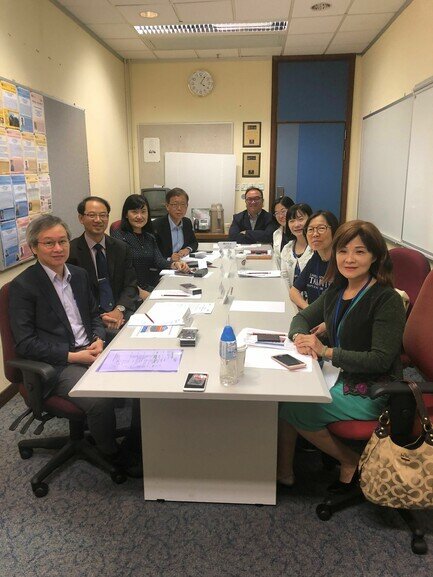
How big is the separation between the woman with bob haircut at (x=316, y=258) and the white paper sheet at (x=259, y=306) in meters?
0.16

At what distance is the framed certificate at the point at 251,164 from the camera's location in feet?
18.6

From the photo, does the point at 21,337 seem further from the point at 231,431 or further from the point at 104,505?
the point at 231,431

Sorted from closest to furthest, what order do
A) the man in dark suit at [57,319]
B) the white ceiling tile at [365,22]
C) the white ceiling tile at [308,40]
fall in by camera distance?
the man in dark suit at [57,319] < the white ceiling tile at [365,22] < the white ceiling tile at [308,40]

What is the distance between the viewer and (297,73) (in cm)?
537

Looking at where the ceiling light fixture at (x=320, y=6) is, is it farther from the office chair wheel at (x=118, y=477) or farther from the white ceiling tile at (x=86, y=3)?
the office chair wheel at (x=118, y=477)

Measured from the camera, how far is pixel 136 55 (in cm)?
529

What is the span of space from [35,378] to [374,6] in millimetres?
4005

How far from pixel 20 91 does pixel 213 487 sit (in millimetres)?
2810

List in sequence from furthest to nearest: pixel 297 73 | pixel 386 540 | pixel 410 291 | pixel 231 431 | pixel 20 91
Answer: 1. pixel 297 73
2. pixel 20 91
3. pixel 410 291
4. pixel 231 431
5. pixel 386 540

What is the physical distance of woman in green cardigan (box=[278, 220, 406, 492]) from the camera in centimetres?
167

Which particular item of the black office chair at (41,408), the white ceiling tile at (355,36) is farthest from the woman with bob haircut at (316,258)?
the white ceiling tile at (355,36)

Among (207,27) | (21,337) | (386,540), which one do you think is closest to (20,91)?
(21,337)

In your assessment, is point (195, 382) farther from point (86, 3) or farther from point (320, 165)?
point (320, 165)

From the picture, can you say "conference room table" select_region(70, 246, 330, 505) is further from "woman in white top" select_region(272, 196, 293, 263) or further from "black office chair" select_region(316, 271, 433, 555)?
"woman in white top" select_region(272, 196, 293, 263)
